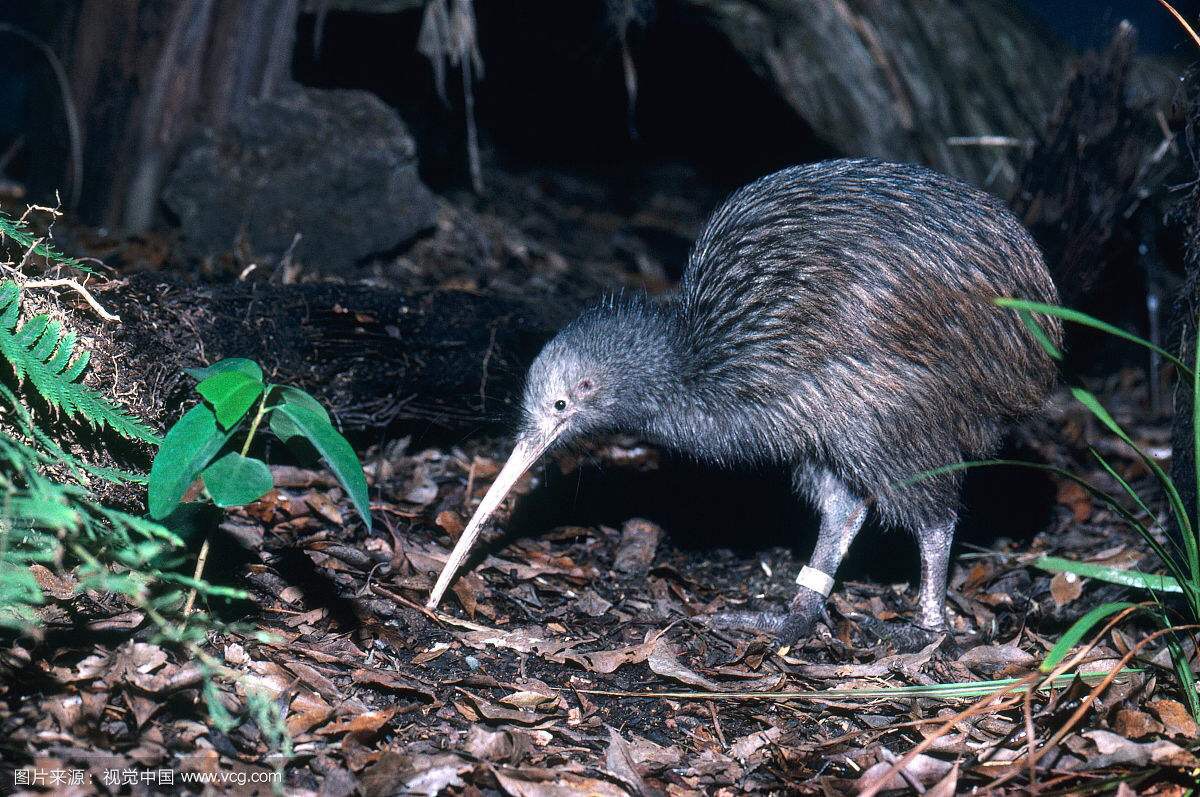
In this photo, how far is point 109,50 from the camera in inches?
199

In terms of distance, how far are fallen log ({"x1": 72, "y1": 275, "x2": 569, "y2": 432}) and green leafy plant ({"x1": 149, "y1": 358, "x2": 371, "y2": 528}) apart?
0.63 m

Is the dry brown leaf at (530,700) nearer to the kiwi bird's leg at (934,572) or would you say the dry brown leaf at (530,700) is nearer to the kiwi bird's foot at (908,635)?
the kiwi bird's foot at (908,635)

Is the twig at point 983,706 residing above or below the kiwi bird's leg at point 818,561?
above

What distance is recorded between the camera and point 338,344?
376 cm

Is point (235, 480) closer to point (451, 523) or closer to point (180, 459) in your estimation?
point (180, 459)

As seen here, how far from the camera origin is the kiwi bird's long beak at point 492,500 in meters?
3.20

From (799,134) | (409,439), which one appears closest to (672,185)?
(799,134)

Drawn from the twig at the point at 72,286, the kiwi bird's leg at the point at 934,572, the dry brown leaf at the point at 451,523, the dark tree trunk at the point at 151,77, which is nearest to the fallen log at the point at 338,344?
the twig at the point at 72,286

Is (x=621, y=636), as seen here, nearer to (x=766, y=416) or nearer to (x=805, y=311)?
(x=766, y=416)

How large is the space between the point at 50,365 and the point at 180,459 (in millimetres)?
493

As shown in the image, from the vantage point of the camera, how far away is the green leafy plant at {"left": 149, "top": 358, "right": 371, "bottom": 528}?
2.47 m

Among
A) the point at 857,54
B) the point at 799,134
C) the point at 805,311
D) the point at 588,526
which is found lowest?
the point at 588,526

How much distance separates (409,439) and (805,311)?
168cm

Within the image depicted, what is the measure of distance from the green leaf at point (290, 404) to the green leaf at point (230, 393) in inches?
2.6
